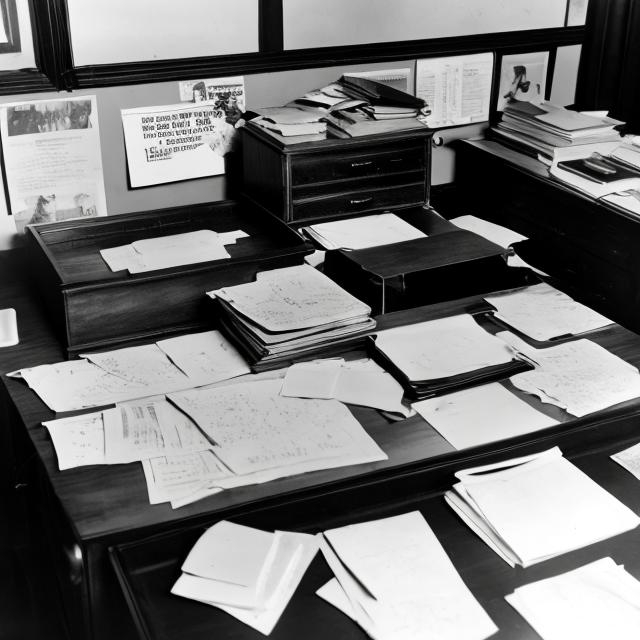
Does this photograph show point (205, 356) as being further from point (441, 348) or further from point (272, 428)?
point (441, 348)

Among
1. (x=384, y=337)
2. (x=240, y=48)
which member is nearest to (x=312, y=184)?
(x=240, y=48)

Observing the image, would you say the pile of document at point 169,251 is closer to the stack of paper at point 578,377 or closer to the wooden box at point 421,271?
the wooden box at point 421,271

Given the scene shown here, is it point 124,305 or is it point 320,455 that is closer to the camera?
point 320,455

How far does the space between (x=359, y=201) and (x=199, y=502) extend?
1325mm

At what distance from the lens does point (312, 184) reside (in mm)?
2463

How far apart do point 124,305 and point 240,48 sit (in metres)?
0.92

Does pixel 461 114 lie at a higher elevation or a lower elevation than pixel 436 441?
higher

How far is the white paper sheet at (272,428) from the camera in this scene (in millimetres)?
1557

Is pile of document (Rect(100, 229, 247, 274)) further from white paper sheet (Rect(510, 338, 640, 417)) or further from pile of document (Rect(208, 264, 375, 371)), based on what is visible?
white paper sheet (Rect(510, 338, 640, 417))

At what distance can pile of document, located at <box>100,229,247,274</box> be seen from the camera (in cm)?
215

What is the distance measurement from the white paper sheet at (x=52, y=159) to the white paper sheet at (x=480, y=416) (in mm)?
1219

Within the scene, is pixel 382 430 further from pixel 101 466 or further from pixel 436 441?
pixel 101 466

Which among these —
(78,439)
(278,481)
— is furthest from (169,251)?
(278,481)

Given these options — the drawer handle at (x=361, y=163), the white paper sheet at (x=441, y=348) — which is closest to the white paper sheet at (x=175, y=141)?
the drawer handle at (x=361, y=163)
